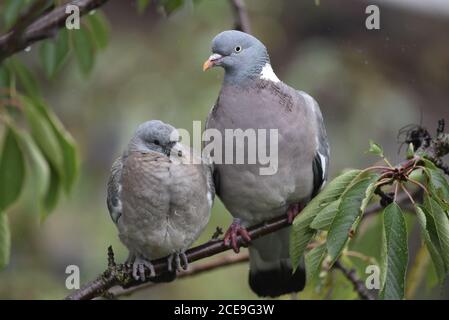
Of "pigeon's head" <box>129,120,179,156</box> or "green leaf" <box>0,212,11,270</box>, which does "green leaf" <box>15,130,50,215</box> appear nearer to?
"green leaf" <box>0,212,11,270</box>

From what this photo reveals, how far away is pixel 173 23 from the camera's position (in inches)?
185

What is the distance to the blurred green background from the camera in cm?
416

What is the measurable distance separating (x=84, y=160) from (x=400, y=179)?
120 inches

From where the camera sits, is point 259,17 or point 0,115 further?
point 259,17

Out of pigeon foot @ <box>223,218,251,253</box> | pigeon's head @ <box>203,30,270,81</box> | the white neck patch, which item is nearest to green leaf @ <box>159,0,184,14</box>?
pigeon's head @ <box>203,30,270,81</box>

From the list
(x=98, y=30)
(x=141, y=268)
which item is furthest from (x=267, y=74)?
(x=141, y=268)

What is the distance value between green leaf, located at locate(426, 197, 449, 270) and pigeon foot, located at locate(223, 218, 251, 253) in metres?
0.75

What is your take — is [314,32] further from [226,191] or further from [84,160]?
[226,191]

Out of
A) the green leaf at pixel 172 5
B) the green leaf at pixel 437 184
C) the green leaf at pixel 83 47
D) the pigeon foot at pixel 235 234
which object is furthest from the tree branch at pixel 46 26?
the green leaf at pixel 437 184

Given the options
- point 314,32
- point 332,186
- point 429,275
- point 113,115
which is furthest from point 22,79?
point 314,32

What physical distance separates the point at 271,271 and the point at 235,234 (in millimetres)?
471

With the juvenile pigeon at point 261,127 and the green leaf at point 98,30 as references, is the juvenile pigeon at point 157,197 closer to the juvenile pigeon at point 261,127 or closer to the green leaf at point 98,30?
the juvenile pigeon at point 261,127

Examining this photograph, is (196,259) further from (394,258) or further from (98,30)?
(98,30)

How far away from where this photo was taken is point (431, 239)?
2025mm
